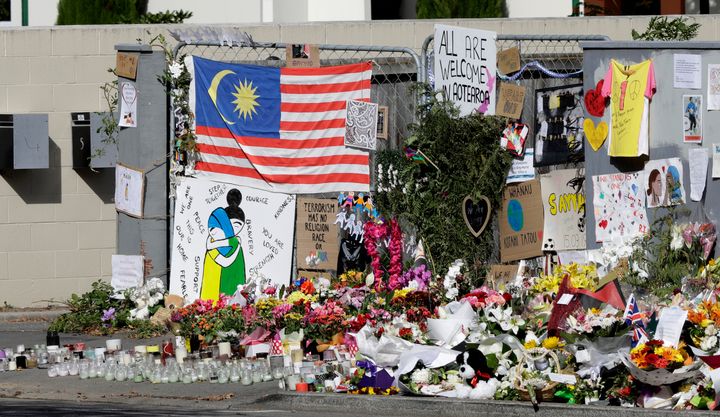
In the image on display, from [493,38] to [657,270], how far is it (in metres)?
2.86

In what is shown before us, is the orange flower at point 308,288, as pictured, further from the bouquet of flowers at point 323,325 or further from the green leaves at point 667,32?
the green leaves at point 667,32

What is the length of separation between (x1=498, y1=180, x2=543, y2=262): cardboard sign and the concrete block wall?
15.0 feet

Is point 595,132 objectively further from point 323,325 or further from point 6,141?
point 6,141

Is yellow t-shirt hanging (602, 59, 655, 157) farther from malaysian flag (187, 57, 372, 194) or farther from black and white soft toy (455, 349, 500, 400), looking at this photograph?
black and white soft toy (455, 349, 500, 400)

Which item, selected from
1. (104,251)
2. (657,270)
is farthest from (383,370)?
(104,251)

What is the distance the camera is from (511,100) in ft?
41.8

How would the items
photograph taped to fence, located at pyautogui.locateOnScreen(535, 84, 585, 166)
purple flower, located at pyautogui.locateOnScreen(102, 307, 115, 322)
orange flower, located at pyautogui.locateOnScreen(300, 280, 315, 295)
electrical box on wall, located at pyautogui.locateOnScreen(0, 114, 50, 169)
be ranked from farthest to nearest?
electrical box on wall, located at pyautogui.locateOnScreen(0, 114, 50, 169), purple flower, located at pyautogui.locateOnScreen(102, 307, 115, 322), photograph taped to fence, located at pyautogui.locateOnScreen(535, 84, 585, 166), orange flower, located at pyautogui.locateOnScreen(300, 280, 315, 295)

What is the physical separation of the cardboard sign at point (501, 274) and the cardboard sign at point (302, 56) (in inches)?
98.0

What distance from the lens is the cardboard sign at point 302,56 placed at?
42.9ft

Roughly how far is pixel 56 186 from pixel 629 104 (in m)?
7.34

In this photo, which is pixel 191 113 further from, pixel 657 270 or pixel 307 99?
pixel 657 270

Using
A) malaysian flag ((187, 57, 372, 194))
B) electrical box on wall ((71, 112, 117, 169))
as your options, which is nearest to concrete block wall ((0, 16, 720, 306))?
electrical box on wall ((71, 112, 117, 169))

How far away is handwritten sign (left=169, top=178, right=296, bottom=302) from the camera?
42.9ft

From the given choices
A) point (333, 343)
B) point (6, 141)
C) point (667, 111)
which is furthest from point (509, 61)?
point (6, 141)
